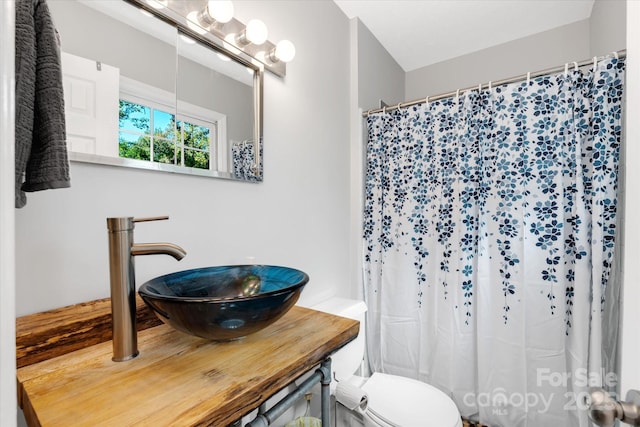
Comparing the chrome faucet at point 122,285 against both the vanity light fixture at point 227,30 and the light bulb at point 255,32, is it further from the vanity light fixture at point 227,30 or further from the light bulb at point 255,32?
the light bulb at point 255,32

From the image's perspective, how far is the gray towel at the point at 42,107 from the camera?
56cm

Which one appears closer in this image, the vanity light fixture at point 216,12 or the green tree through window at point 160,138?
the green tree through window at point 160,138

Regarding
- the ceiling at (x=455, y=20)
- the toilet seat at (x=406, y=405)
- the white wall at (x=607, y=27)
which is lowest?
the toilet seat at (x=406, y=405)

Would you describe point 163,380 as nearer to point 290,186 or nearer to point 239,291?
point 239,291

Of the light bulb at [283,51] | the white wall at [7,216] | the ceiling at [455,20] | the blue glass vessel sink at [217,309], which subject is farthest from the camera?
the ceiling at [455,20]

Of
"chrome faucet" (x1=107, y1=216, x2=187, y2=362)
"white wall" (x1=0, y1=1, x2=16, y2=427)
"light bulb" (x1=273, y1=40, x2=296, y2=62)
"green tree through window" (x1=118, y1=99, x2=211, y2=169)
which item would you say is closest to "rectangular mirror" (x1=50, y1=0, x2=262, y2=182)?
"green tree through window" (x1=118, y1=99, x2=211, y2=169)

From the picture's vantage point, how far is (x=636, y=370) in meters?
0.69

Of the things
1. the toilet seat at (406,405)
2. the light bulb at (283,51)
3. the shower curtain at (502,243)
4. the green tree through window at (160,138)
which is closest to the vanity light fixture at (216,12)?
the light bulb at (283,51)

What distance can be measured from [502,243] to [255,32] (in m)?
1.55

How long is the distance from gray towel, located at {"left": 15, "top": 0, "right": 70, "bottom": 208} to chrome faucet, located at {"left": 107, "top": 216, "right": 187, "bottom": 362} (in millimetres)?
137

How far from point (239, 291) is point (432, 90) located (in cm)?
239

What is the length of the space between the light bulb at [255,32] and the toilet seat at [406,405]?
1533 mm

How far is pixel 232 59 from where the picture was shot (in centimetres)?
122

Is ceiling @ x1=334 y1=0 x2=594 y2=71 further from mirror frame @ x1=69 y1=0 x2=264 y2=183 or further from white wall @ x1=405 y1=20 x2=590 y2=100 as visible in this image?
mirror frame @ x1=69 y1=0 x2=264 y2=183
